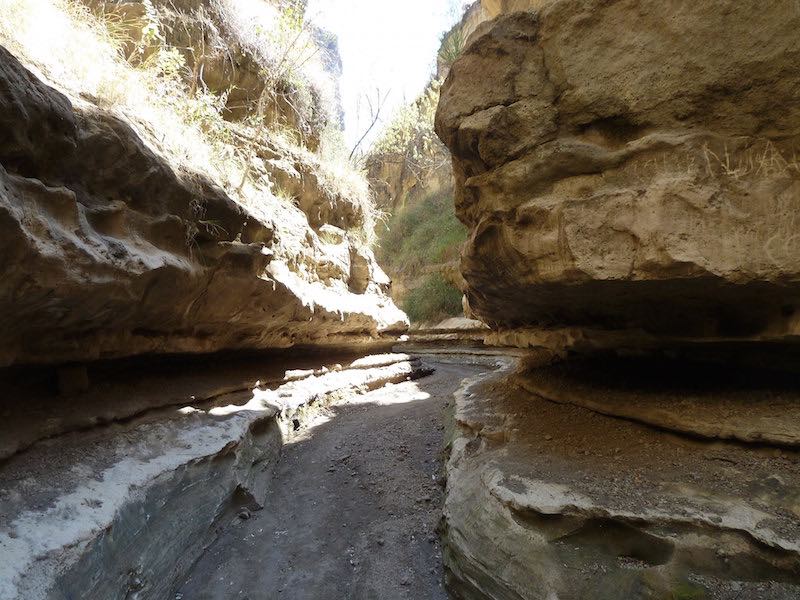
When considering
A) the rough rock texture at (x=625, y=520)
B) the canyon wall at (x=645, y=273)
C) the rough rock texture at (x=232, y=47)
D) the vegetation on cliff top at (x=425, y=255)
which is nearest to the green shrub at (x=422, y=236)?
the vegetation on cliff top at (x=425, y=255)

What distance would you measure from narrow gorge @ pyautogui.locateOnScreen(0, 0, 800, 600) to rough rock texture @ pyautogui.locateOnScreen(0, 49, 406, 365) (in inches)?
0.9

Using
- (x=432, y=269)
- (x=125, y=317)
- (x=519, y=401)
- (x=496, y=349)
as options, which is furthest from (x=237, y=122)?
(x=432, y=269)

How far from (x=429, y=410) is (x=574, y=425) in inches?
134

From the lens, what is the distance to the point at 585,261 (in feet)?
8.76

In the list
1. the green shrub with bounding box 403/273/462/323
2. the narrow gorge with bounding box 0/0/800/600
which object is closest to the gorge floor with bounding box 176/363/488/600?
the narrow gorge with bounding box 0/0/800/600

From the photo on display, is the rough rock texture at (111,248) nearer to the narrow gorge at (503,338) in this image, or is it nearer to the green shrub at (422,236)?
the narrow gorge at (503,338)

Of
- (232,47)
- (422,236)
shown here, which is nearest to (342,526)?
(232,47)

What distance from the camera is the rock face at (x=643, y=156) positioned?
2.35m

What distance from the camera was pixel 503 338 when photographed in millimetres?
5484

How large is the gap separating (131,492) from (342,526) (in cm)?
171

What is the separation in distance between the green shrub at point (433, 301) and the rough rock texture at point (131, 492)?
1378 centimetres

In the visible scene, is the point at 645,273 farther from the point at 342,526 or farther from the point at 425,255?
the point at 425,255

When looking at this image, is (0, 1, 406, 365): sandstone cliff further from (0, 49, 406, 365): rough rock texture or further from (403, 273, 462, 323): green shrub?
(403, 273, 462, 323): green shrub

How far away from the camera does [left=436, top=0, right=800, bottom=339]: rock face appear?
2350 millimetres
